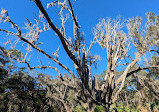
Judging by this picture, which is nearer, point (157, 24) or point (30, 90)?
point (157, 24)

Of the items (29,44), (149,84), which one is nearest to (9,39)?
(29,44)

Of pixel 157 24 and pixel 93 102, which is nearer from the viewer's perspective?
pixel 93 102

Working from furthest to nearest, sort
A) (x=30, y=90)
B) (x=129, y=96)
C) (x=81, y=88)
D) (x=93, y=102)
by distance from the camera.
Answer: (x=129, y=96) < (x=30, y=90) < (x=81, y=88) < (x=93, y=102)

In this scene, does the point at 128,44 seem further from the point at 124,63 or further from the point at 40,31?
the point at 40,31

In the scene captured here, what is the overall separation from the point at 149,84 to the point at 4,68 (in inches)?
841

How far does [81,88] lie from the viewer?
632 centimetres

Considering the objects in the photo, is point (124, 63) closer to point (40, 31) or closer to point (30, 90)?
point (40, 31)

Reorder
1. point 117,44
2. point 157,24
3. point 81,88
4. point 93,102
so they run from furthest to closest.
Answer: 1. point 157,24
2. point 117,44
3. point 81,88
4. point 93,102

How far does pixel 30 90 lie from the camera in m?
15.8

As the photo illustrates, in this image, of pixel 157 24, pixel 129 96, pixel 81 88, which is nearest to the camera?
pixel 81 88

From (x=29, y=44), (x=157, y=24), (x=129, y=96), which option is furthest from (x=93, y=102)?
(x=129, y=96)

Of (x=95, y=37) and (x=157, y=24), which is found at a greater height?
(x=157, y=24)

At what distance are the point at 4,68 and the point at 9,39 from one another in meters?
11.9

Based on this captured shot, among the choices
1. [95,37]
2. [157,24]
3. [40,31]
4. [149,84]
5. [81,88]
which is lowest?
[81,88]
